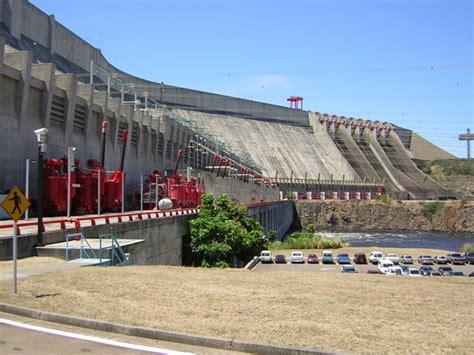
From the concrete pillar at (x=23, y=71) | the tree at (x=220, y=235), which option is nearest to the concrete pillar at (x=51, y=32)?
the concrete pillar at (x=23, y=71)

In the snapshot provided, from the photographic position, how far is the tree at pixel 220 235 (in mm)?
33562

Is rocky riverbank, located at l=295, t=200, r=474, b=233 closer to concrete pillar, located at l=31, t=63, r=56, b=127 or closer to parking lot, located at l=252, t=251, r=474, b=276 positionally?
parking lot, located at l=252, t=251, r=474, b=276

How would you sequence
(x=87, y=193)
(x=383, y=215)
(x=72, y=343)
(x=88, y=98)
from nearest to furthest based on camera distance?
(x=72, y=343) → (x=87, y=193) → (x=88, y=98) → (x=383, y=215)

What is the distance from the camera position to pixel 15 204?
11547mm

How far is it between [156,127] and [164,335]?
161 ft

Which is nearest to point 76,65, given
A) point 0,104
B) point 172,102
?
point 0,104

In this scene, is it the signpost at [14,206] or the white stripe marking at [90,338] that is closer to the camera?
the white stripe marking at [90,338]

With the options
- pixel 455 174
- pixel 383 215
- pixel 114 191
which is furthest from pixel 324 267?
pixel 455 174

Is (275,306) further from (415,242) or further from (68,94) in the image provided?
(415,242)

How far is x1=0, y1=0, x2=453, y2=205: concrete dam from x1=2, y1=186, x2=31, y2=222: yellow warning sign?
18564mm

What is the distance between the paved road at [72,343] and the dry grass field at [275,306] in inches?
18.6

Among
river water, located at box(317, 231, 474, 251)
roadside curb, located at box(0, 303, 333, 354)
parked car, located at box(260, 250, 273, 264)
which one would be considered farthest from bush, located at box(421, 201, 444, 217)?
roadside curb, located at box(0, 303, 333, 354)

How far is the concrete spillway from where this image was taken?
415 ft

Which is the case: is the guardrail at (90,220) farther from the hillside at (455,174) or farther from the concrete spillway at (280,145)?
the hillside at (455,174)
